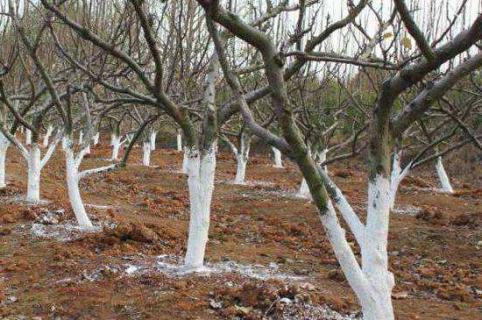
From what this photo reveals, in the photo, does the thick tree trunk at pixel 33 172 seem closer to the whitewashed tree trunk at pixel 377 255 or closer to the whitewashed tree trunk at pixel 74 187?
the whitewashed tree trunk at pixel 74 187

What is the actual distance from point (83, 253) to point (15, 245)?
167 cm

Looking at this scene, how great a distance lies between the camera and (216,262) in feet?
28.4

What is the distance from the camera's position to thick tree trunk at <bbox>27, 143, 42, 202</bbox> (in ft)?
41.9

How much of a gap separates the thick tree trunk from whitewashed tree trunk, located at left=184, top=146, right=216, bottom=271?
651 centimetres

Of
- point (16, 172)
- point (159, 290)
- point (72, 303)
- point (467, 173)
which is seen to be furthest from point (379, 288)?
point (467, 173)

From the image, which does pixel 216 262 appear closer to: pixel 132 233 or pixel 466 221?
pixel 132 233

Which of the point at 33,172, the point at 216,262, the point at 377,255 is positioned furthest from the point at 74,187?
the point at 377,255

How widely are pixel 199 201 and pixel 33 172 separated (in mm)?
6762

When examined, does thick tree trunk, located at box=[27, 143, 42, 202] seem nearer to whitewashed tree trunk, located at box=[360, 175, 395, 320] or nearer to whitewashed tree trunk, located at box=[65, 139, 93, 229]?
whitewashed tree trunk, located at box=[65, 139, 93, 229]

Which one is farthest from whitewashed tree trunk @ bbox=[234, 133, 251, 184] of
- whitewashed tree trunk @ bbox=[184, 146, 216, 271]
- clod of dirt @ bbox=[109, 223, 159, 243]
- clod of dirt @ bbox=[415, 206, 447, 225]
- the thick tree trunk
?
whitewashed tree trunk @ bbox=[184, 146, 216, 271]

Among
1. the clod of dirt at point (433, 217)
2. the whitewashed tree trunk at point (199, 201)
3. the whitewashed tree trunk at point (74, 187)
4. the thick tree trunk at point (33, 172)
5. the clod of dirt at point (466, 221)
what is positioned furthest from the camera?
the clod of dirt at point (433, 217)

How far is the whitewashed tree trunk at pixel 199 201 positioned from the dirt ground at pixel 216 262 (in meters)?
0.36

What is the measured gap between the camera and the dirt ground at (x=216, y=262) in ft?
21.2

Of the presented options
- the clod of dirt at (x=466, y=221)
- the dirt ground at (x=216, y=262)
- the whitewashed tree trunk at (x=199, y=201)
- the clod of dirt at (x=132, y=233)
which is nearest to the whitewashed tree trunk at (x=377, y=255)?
the dirt ground at (x=216, y=262)
